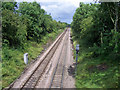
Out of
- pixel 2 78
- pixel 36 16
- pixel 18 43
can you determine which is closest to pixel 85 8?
pixel 36 16

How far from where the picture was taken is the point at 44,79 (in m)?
12.2

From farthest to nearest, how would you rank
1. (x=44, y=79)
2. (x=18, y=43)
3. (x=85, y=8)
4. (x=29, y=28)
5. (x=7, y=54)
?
(x=85, y=8)
(x=29, y=28)
(x=18, y=43)
(x=7, y=54)
(x=44, y=79)

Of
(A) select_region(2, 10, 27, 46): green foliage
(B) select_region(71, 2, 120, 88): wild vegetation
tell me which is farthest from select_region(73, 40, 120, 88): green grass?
(A) select_region(2, 10, 27, 46): green foliage

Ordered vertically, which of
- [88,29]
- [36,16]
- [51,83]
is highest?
[36,16]

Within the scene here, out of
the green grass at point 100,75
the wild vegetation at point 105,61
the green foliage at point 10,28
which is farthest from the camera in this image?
the green foliage at point 10,28

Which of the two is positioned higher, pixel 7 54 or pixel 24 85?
pixel 7 54

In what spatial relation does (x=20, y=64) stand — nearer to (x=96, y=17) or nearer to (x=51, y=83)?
(x=51, y=83)

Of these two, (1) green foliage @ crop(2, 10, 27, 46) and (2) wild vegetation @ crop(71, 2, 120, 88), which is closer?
(2) wild vegetation @ crop(71, 2, 120, 88)

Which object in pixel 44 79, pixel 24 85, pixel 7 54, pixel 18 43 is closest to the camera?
pixel 24 85

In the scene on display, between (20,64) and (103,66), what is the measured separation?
9.97m

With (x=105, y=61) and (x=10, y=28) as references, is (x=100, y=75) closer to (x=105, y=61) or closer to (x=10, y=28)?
(x=105, y=61)

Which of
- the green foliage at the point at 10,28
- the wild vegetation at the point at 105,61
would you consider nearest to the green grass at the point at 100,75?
the wild vegetation at the point at 105,61

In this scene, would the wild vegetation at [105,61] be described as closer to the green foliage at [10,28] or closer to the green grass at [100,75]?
the green grass at [100,75]

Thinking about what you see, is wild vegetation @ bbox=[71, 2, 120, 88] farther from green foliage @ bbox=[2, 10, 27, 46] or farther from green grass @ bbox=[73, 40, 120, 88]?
green foliage @ bbox=[2, 10, 27, 46]
